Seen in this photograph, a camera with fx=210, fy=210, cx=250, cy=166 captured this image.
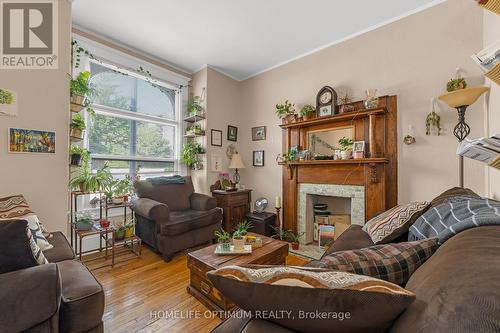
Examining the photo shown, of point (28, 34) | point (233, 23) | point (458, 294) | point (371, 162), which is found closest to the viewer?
point (458, 294)

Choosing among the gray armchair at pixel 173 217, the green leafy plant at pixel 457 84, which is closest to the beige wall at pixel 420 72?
the green leafy plant at pixel 457 84

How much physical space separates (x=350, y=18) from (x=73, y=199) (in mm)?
3870

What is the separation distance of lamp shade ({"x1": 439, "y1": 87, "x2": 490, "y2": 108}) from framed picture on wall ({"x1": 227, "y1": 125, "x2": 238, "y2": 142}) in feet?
9.77

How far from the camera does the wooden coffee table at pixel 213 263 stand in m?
1.57

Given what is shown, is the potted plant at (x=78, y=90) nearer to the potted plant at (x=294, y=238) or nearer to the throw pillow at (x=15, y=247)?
the throw pillow at (x=15, y=247)

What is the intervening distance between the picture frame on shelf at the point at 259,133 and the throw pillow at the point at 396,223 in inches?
98.9

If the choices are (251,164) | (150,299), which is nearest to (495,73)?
(150,299)

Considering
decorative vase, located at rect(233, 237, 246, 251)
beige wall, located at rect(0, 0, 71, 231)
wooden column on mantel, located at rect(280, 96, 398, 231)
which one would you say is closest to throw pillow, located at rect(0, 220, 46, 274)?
decorative vase, located at rect(233, 237, 246, 251)

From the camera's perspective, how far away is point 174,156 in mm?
3703

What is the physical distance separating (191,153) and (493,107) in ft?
11.4

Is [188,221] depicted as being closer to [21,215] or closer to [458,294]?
[21,215]

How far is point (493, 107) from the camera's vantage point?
1669 mm

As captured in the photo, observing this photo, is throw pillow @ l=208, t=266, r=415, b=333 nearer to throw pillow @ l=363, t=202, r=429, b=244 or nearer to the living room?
the living room

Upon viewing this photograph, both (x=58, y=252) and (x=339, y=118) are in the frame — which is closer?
(x=58, y=252)
